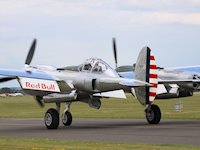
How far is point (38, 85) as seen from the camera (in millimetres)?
30375

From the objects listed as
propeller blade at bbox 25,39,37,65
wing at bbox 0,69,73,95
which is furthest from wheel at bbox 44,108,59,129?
propeller blade at bbox 25,39,37,65

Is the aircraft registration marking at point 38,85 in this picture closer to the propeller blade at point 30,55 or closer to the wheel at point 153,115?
the propeller blade at point 30,55

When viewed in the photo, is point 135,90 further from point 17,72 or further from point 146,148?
point 146,148

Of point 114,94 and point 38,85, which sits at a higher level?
point 38,85

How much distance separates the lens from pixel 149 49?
31.6 meters

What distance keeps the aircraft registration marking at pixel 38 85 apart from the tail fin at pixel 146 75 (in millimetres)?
4474

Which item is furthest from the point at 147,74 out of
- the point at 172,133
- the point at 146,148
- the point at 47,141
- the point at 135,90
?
the point at 146,148

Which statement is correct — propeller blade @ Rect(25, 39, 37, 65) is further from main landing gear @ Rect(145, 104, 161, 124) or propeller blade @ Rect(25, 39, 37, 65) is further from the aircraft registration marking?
main landing gear @ Rect(145, 104, 161, 124)

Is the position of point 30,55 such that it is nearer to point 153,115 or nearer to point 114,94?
point 114,94

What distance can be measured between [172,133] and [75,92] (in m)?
7.36

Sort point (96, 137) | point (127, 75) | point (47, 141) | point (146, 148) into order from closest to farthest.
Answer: point (146, 148) < point (47, 141) < point (96, 137) < point (127, 75)

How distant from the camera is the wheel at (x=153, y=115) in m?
33.4

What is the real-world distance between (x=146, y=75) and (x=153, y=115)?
12.0 ft

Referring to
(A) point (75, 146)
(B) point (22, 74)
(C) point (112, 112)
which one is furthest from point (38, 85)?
(C) point (112, 112)
